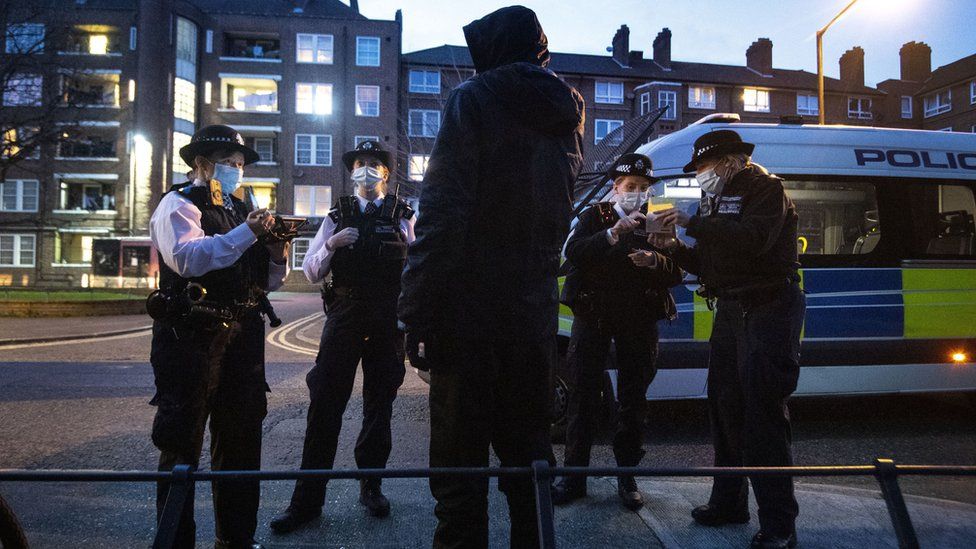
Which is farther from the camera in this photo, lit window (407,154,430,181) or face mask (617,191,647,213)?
lit window (407,154,430,181)

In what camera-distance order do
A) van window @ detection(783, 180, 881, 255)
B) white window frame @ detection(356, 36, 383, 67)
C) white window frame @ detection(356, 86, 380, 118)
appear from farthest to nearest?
1. white window frame @ detection(356, 36, 383, 67)
2. white window frame @ detection(356, 86, 380, 118)
3. van window @ detection(783, 180, 881, 255)

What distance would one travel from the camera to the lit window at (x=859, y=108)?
44812 mm

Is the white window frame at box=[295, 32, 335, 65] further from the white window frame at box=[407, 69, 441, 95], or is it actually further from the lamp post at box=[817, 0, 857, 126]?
the lamp post at box=[817, 0, 857, 126]

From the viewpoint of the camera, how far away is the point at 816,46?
1390cm

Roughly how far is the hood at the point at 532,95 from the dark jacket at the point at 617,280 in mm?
1596

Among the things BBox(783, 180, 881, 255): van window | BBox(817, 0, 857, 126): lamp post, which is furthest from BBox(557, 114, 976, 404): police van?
BBox(817, 0, 857, 126): lamp post

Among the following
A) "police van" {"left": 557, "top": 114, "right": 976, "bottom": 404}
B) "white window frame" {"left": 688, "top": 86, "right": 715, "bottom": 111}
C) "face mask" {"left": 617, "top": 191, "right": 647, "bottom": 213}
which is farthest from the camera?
"white window frame" {"left": 688, "top": 86, "right": 715, "bottom": 111}

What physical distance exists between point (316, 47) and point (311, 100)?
11.8ft

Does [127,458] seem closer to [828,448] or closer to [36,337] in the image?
[828,448]

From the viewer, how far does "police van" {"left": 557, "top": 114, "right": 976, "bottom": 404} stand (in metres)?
5.10

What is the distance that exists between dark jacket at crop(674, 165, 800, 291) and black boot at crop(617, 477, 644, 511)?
1291 millimetres

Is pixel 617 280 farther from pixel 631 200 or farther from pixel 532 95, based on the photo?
pixel 532 95

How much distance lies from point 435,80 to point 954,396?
37.4 meters

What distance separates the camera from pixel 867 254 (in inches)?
207
